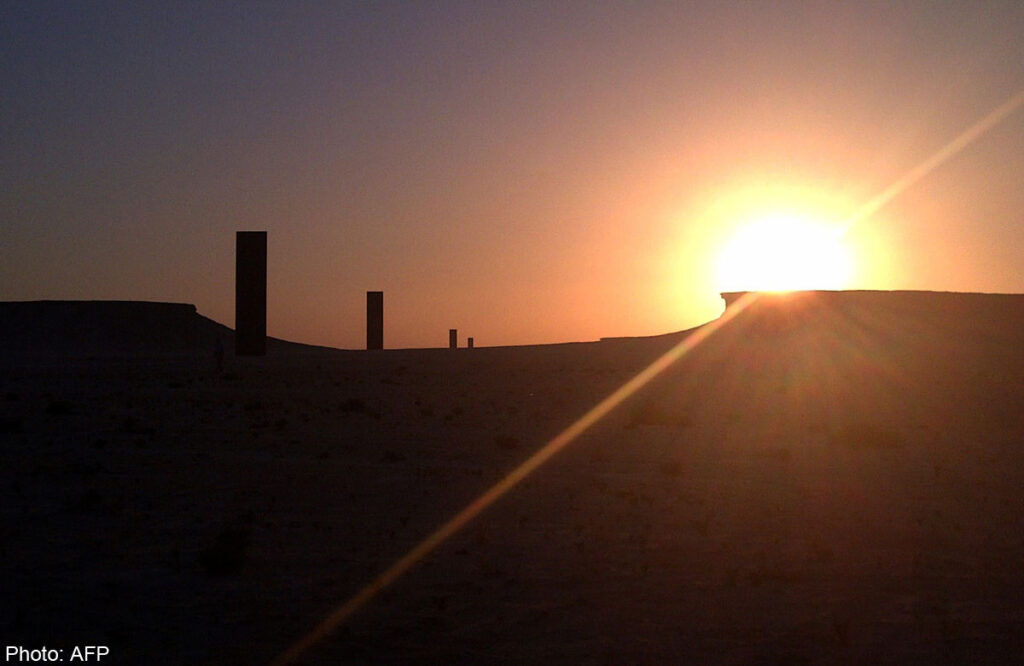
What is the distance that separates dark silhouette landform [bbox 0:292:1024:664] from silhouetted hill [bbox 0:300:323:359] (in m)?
77.5

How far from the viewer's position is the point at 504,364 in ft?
183

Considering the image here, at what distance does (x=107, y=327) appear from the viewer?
11381cm

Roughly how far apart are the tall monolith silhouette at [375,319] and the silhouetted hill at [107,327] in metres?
32.6

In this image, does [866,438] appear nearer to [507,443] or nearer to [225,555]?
[507,443]

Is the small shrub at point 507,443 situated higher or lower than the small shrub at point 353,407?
lower

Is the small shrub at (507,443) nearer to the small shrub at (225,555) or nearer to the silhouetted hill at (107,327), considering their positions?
the small shrub at (225,555)

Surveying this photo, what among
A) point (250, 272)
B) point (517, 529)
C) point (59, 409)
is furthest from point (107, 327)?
point (517, 529)

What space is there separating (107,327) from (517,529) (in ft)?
355

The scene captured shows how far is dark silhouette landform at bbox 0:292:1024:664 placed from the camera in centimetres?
947

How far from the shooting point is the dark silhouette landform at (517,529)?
9.47 metres

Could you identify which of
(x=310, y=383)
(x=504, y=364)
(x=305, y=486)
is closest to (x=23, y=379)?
(x=310, y=383)

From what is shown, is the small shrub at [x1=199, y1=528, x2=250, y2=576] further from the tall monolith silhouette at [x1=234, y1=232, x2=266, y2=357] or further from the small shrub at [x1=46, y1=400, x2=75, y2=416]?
the tall monolith silhouette at [x1=234, y1=232, x2=266, y2=357]

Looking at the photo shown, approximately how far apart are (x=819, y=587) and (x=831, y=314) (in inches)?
1978

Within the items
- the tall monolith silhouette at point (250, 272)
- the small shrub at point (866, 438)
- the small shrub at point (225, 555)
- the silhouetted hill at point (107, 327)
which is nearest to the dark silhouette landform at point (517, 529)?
the small shrub at point (225, 555)
